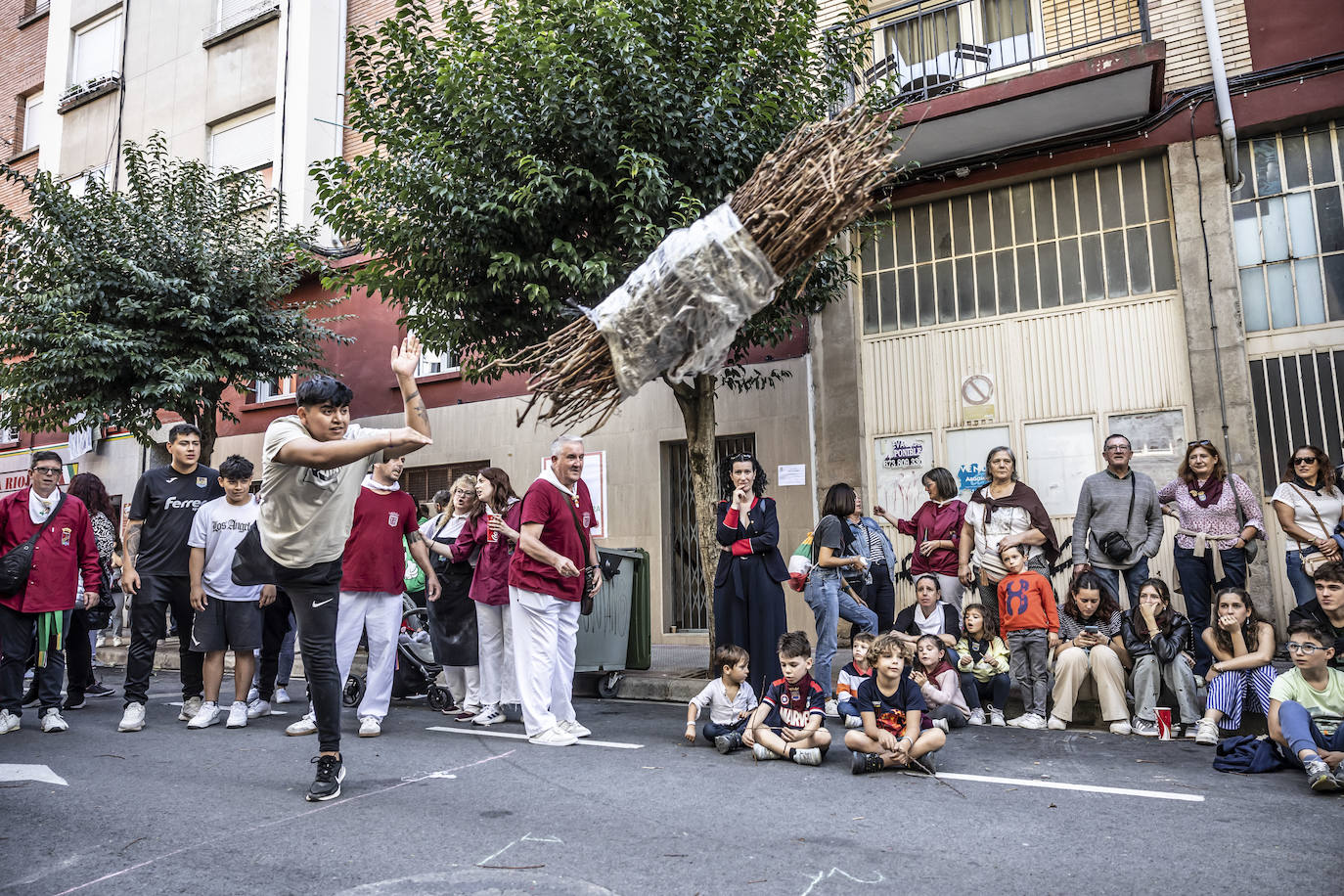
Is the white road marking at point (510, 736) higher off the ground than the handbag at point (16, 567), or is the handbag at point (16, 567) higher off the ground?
the handbag at point (16, 567)

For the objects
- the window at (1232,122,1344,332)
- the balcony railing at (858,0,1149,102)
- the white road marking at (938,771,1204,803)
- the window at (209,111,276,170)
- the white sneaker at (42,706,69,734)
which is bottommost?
the white road marking at (938,771,1204,803)

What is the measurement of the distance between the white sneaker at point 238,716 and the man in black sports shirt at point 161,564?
383mm

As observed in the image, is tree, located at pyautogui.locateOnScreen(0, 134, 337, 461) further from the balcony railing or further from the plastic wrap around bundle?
the plastic wrap around bundle

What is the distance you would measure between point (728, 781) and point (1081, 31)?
9.45m

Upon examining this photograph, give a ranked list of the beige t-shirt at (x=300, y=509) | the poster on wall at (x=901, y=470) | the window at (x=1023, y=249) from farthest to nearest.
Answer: the poster on wall at (x=901, y=470)
the window at (x=1023, y=249)
the beige t-shirt at (x=300, y=509)

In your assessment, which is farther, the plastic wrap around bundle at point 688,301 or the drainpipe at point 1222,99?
the drainpipe at point 1222,99

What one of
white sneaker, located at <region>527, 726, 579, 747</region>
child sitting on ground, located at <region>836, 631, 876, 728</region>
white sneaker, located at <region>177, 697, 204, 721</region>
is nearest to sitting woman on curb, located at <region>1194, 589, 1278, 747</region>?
child sitting on ground, located at <region>836, 631, 876, 728</region>

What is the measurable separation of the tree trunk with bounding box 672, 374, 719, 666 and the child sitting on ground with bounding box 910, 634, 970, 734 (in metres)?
2.52

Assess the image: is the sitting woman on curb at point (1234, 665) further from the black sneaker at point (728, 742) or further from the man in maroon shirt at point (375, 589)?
the man in maroon shirt at point (375, 589)

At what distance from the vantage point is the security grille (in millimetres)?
11961

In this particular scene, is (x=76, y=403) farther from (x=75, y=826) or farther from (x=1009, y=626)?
(x=1009, y=626)

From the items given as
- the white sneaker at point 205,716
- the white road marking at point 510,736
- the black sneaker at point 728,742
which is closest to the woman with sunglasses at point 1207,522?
the black sneaker at point 728,742

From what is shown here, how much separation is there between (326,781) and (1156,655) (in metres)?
4.97

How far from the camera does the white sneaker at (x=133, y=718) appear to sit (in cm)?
624
